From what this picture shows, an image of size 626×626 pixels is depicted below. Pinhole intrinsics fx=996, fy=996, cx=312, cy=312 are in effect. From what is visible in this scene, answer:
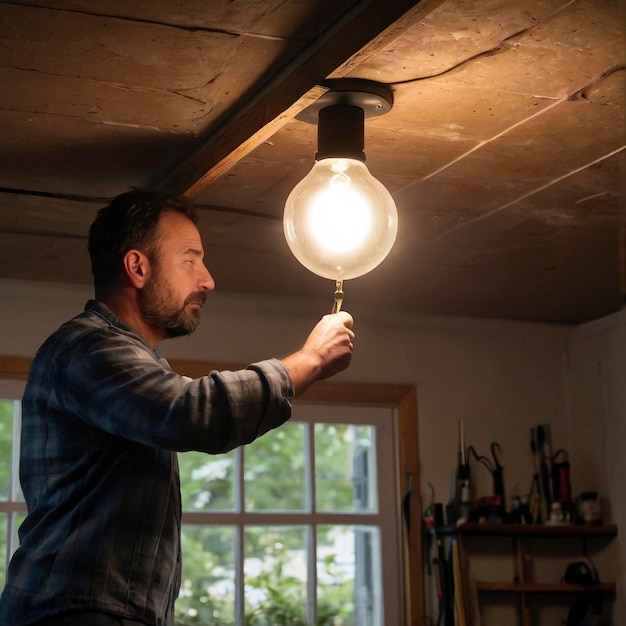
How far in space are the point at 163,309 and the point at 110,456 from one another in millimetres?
351

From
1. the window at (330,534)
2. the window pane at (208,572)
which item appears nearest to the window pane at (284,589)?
the window at (330,534)

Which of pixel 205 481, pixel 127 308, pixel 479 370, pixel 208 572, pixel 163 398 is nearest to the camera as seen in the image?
pixel 163 398

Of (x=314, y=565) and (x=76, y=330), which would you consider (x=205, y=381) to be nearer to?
(x=76, y=330)

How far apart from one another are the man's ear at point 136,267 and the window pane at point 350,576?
224 centimetres

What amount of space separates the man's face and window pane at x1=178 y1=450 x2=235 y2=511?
226 inches

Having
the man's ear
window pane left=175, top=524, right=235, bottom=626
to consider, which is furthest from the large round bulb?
window pane left=175, top=524, right=235, bottom=626

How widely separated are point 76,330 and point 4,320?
1990 mm

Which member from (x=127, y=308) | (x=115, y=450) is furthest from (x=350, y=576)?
(x=115, y=450)

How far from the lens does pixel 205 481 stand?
8250 millimetres

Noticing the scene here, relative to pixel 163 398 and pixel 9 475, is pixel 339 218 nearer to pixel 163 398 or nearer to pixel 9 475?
pixel 163 398

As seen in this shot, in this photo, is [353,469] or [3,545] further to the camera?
[353,469]

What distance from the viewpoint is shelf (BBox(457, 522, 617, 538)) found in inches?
152

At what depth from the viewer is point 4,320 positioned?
3596mm

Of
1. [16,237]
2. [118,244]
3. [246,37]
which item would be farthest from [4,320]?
[246,37]
